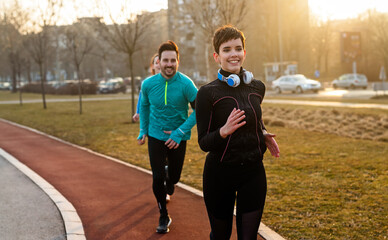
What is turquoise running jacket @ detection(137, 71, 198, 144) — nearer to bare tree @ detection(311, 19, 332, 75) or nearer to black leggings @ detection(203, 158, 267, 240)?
black leggings @ detection(203, 158, 267, 240)

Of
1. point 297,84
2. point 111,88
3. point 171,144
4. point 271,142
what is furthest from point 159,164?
point 111,88

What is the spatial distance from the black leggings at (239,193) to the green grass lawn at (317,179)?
1.90m

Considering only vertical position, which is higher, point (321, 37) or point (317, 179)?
point (321, 37)

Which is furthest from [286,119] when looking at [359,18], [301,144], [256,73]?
[359,18]

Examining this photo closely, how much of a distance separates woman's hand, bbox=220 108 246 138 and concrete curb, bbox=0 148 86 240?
2689 millimetres

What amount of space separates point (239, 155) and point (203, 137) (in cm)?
27

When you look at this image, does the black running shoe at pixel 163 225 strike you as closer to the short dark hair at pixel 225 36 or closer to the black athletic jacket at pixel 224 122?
the black athletic jacket at pixel 224 122

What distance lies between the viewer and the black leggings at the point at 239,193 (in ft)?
10.4

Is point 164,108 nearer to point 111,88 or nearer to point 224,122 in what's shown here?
point 224,122

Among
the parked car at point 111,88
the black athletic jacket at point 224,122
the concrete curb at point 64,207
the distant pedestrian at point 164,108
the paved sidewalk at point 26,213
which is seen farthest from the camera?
the parked car at point 111,88

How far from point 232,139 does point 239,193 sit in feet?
1.26

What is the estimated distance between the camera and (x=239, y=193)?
10.5ft

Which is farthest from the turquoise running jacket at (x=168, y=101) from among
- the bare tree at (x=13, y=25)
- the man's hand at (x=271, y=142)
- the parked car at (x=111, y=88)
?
the bare tree at (x=13, y=25)

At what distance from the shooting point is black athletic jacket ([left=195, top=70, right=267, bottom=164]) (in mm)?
3117
